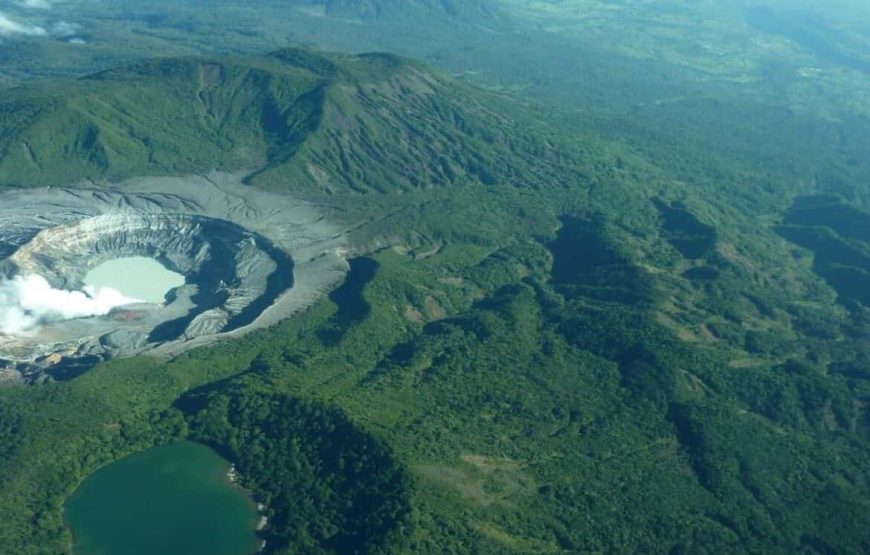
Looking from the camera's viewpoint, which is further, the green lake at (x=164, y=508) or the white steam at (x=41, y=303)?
the white steam at (x=41, y=303)

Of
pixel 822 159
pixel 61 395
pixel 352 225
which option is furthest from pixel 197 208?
pixel 822 159

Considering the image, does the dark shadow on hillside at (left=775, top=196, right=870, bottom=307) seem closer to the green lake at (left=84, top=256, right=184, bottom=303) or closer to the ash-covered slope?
the ash-covered slope

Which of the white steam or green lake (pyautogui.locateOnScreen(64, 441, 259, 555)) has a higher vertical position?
green lake (pyautogui.locateOnScreen(64, 441, 259, 555))

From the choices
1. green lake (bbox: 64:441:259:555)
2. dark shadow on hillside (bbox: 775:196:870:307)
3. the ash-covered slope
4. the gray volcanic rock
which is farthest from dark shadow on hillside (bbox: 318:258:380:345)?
dark shadow on hillside (bbox: 775:196:870:307)

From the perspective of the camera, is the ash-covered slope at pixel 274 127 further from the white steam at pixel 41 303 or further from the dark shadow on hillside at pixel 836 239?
the dark shadow on hillside at pixel 836 239

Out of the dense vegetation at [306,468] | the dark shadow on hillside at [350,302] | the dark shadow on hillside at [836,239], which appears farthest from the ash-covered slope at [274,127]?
the dense vegetation at [306,468]

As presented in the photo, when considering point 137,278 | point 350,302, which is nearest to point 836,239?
point 350,302
